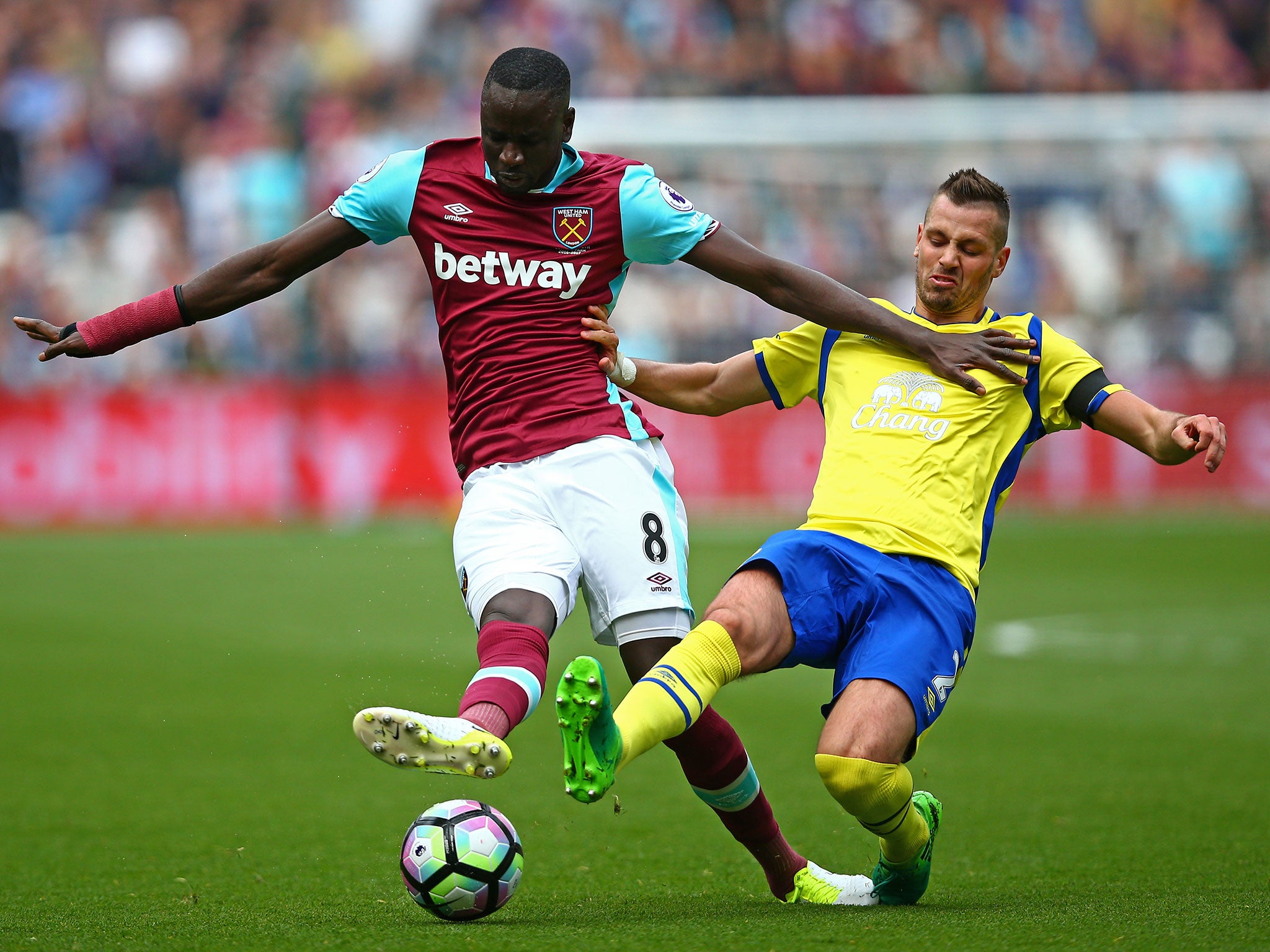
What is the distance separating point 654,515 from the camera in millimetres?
Result: 4699

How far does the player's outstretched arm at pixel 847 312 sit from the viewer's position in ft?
15.8

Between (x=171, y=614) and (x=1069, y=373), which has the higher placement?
(x=1069, y=373)

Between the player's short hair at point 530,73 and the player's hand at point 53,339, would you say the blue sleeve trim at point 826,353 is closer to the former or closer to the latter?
the player's short hair at point 530,73

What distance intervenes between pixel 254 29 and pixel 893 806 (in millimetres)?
19653

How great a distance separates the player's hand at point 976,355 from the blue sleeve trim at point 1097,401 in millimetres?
203

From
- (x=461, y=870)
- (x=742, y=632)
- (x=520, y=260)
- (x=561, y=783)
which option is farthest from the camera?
(x=561, y=783)

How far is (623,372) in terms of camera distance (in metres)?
5.09

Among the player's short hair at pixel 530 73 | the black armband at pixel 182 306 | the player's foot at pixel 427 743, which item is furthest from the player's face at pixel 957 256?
the black armband at pixel 182 306

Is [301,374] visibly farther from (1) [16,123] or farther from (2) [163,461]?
(1) [16,123]

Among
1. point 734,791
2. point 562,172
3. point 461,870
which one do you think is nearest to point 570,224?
point 562,172

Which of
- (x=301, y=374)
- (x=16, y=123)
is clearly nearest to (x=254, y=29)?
(x=16, y=123)

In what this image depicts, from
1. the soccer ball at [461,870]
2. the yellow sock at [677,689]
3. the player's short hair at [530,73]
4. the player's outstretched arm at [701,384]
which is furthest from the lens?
the player's outstretched arm at [701,384]

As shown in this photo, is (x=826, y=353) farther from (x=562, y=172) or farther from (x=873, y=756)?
(x=873, y=756)

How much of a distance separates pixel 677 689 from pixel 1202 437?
1.56 m
